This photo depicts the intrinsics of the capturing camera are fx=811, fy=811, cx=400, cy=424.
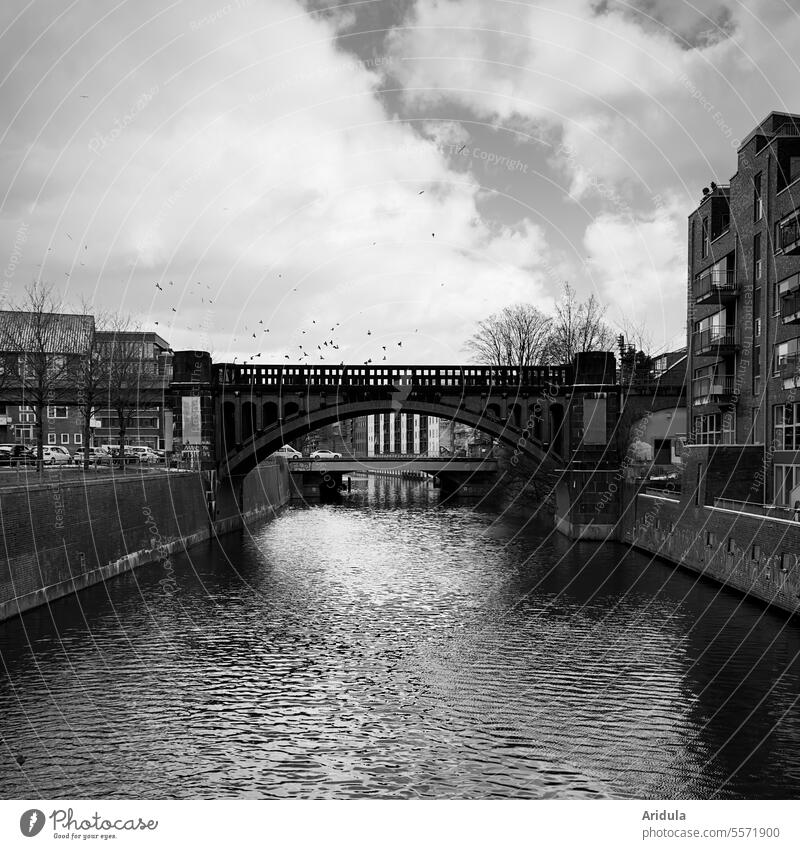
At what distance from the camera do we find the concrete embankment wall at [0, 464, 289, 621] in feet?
96.6

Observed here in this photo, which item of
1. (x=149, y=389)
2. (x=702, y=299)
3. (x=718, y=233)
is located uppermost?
(x=718, y=233)

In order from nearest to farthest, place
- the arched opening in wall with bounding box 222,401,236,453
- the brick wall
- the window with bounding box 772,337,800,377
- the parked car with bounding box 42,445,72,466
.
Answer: the brick wall → the window with bounding box 772,337,800,377 → the parked car with bounding box 42,445,72,466 → the arched opening in wall with bounding box 222,401,236,453

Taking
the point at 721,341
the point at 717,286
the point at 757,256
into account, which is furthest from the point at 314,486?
the point at 757,256

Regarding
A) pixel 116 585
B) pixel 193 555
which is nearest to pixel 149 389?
pixel 193 555

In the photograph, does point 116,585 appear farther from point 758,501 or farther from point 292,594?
point 758,501

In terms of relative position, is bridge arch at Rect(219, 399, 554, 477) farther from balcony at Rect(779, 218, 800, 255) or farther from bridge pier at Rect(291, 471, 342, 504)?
bridge pier at Rect(291, 471, 342, 504)

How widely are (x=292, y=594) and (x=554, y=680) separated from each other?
15.9 meters

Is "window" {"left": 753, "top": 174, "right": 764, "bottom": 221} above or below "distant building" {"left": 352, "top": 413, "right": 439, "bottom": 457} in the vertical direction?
above

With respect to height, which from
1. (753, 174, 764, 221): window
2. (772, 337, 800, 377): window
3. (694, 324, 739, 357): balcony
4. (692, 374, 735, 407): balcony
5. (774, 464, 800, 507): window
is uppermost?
(753, 174, 764, 221): window

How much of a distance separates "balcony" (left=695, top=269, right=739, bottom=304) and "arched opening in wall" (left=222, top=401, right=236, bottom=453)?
3332 cm

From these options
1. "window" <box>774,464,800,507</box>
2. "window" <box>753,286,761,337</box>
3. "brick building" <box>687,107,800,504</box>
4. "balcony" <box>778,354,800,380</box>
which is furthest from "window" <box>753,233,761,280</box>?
"window" <box>774,464,800,507</box>

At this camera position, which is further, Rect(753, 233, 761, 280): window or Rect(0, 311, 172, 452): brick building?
Rect(0, 311, 172, 452): brick building

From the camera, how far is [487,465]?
9306 cm

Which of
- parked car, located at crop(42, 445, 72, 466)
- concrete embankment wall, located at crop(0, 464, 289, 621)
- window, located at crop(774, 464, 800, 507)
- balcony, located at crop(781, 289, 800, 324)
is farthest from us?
parked car, located at crop(42, 445, 72, 466)
